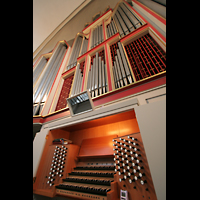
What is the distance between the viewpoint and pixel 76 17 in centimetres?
738

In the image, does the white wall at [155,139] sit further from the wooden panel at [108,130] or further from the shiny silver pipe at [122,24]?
the shiny silver pipe at [122,24]

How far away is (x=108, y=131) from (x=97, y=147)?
1.26ft

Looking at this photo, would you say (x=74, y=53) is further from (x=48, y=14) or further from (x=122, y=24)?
(x=48, y=14)

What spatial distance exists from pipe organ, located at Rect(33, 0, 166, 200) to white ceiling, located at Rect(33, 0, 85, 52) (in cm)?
572

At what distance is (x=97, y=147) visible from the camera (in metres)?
1.92

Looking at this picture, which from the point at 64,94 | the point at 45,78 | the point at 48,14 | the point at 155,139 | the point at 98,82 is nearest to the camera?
the point at 155,139

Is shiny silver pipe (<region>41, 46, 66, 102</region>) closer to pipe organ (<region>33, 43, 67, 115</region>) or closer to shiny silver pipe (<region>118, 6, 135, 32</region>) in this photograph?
pipe organ (<region>33, 43, 67, 115</region>)

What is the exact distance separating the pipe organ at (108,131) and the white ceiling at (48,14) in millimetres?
5721

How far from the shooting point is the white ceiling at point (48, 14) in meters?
6.66

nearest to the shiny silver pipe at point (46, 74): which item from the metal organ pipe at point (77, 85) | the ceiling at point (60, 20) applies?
the ceiling at point (60, 20)

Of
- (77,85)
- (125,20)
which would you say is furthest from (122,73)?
(125,20)

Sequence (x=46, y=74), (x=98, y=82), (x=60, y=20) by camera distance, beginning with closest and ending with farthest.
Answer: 1. (x=98, y=82)
2. (x=46, y=74)
3. (x=60, y=20)
